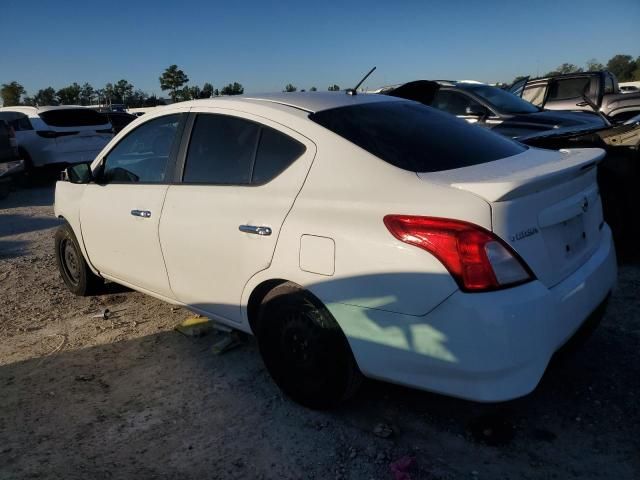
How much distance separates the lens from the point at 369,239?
2.24 m

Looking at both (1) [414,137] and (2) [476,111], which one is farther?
(2) [476,111]

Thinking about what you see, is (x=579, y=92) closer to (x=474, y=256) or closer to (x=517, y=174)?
(x=517, y=174)

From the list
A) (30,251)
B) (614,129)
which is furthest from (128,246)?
(614,129)

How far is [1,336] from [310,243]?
292 centimetres

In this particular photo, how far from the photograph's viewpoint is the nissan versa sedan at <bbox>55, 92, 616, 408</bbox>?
2088mm

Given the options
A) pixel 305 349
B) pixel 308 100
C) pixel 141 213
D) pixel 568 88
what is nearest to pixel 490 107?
pixel 568 88

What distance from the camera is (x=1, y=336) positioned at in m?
4.00

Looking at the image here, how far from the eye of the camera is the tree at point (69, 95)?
6322cm

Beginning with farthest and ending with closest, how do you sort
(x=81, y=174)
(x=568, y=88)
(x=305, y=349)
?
(x=568, y=88), (x=81, y=174), (x=305, y=349)

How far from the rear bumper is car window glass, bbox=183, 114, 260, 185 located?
1048mm

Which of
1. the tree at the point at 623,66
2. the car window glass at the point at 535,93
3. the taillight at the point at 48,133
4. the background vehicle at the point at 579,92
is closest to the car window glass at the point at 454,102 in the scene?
the background vehicle at the point at 579,92

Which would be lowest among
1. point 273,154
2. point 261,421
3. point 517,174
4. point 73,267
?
point 261,421

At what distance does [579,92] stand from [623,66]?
58.6 meters

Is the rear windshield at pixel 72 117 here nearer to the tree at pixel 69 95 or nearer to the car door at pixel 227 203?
the car door at pixel 227 203
